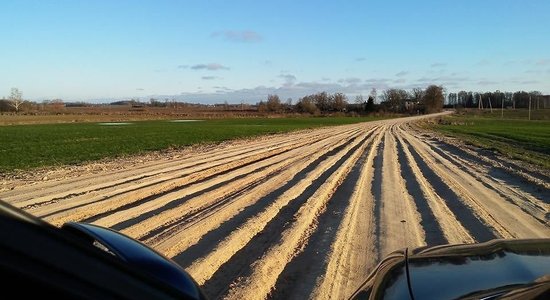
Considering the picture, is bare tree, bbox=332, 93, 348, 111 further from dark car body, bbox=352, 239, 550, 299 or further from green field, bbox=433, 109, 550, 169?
dark car body, bbox=352, 239, 550, 299

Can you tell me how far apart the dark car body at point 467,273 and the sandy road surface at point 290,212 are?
7.57 feet

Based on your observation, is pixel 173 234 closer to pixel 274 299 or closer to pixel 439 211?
pixel 274 299

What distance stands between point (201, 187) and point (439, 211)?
5808mm

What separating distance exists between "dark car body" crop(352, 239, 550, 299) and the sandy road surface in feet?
7.57

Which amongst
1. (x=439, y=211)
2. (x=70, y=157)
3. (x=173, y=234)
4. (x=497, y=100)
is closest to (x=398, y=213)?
(x=439, y=211)

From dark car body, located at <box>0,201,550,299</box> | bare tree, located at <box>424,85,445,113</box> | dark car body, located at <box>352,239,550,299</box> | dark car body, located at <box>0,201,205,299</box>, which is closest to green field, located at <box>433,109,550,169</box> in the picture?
dark car body, located at <box>352,239,550,299</box>

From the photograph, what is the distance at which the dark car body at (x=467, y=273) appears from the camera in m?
2.23

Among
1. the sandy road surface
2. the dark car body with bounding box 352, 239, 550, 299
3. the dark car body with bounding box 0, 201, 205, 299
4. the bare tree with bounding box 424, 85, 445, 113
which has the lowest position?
the sandy road surface

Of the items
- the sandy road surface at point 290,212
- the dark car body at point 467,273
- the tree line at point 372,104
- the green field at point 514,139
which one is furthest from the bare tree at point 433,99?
the dark car body at point 467,273

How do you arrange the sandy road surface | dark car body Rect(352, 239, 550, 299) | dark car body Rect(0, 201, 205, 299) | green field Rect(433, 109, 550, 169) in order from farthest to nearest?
green field Rect(433, 109, 550, 169) → the sandy road surface → dark car body Rect(352, 239, 550, 299) → dark car body Rect(0, 201, 205, 299)

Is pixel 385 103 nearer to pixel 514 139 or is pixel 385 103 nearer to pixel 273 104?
pixel 273 104

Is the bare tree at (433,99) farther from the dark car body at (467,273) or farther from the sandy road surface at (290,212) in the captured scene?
the dark car body at (467,273)

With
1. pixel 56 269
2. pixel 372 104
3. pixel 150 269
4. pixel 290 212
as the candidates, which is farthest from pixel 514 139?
pixel 372 104

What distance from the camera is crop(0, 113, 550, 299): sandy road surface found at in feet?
Result: 20.1
